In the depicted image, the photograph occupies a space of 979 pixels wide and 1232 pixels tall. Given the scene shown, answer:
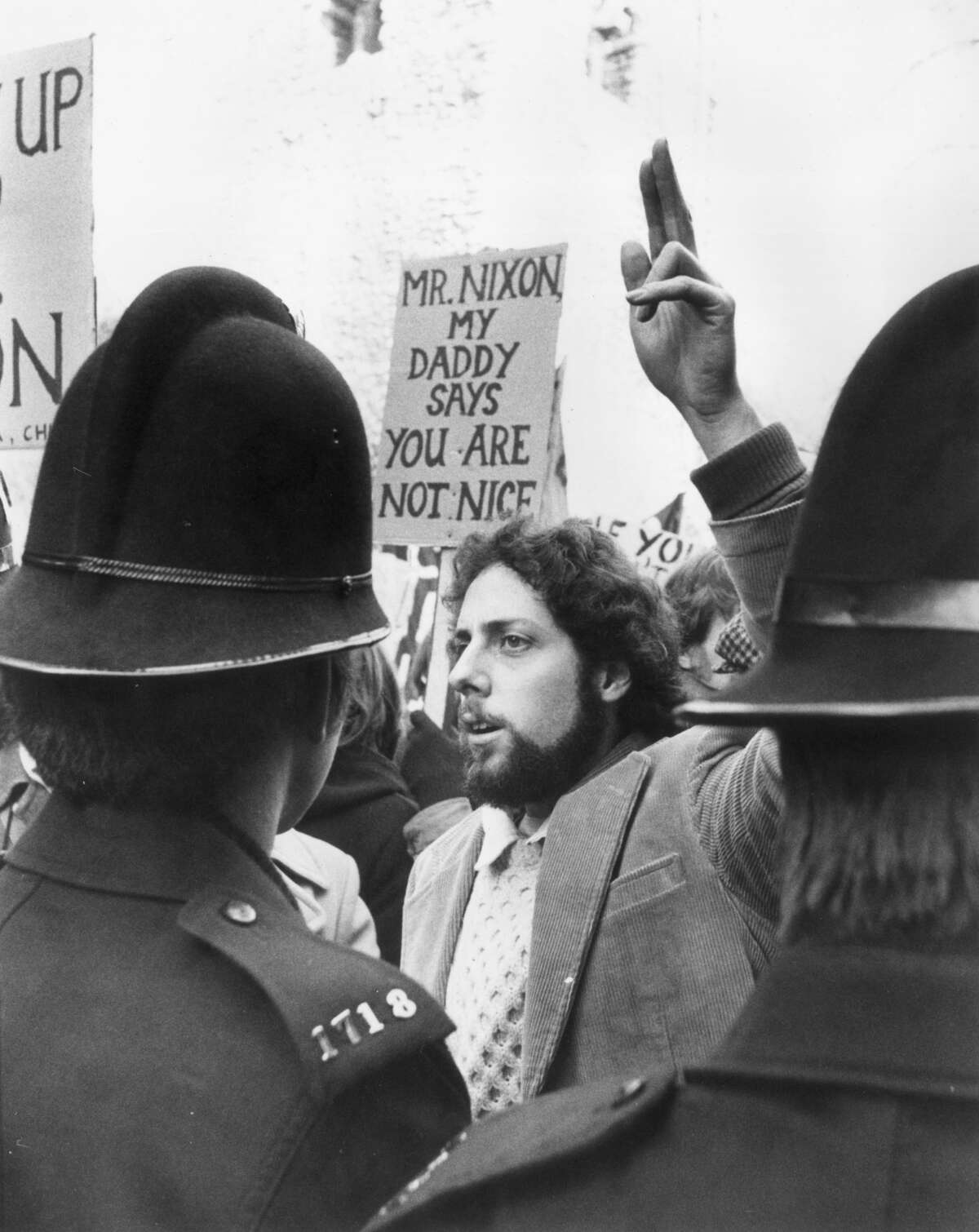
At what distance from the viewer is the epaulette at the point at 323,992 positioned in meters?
1.29

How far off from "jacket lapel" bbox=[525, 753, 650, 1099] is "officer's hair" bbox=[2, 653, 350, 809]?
1.20 metres

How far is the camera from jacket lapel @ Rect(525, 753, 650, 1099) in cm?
254

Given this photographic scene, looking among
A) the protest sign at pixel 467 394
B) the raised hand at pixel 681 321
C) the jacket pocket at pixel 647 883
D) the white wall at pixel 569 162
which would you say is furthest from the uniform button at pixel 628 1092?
the white wall at pixel 569 162

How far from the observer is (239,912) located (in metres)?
1.42

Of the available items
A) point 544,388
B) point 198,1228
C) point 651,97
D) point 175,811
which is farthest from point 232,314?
point 651,97

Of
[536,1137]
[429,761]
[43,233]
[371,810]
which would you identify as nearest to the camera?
[536,1137]

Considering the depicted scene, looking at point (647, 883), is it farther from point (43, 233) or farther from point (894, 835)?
point (43, 233)

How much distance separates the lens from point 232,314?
1.57 metres

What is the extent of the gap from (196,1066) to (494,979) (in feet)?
4.98

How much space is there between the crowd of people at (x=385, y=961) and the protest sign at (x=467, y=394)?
199 cm

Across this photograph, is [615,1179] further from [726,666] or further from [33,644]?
[726,666]

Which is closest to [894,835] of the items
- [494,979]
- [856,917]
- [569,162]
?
[856,917]

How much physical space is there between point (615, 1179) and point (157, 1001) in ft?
1.60

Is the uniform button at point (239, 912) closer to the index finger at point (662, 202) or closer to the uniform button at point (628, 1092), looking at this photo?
the uniform button at point (628, 1092)
